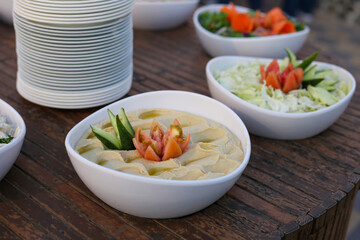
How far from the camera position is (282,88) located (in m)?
1.70

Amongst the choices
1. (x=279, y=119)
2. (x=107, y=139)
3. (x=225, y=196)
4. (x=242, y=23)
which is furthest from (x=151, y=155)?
(x=242, y=23)

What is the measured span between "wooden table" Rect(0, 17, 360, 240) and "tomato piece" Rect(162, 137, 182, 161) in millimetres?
168

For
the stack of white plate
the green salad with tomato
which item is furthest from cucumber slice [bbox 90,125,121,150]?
the green salad with tomato

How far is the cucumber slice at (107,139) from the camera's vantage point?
1287mm

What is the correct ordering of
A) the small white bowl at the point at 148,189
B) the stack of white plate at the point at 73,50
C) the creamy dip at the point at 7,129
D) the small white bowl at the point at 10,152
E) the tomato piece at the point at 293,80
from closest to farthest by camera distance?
the small white bowl at the point at 148,189, the small white bowl at the point at 10,152, the creamy dip at the point at 7,129, the stack of white plate at the point at 73,50, the tomato piece at the point at 293,80

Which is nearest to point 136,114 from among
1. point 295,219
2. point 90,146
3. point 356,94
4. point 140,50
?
point 90,146

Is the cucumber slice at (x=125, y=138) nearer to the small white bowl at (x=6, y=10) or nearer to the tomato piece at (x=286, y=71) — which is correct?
the tomato piece at (x=286, y=71)

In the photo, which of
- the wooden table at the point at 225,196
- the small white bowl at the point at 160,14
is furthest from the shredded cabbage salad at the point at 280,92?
the small white bowl at the point at 160,14

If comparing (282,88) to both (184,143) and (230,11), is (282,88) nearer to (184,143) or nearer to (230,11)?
(184,143)

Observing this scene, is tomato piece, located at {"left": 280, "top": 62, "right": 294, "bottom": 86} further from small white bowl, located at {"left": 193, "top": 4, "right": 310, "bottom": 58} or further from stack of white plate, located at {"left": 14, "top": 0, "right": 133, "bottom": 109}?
stack of white plate, located at {"left": 14, "top": 0, "right": 133, "bottom": 109}

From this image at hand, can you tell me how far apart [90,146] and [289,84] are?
757mm

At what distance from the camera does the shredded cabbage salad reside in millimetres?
1594

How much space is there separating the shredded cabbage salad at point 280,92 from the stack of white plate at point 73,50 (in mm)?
399

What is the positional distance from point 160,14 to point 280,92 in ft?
3.10
